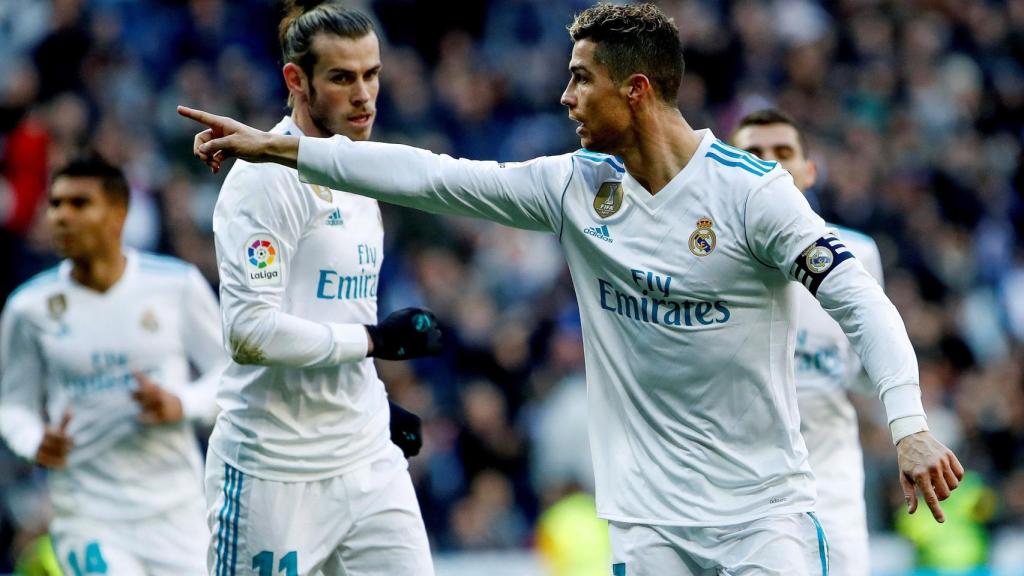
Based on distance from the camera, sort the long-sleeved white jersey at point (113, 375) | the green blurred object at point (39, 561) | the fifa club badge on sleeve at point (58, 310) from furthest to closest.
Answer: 1. the green blurred object at point (39, 561)
2. the fifa club badge on sleeve at point (58, 310)
3. the long-sleeved white jersey at point (113, 375)

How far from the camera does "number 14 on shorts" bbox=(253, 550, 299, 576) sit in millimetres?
5688

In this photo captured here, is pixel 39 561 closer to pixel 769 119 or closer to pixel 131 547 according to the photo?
pixel 131 547

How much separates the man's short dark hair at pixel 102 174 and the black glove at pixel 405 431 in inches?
79.9

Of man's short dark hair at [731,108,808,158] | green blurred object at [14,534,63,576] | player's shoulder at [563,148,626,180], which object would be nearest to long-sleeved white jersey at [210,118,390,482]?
player's shoulder at [563,148,626,180]

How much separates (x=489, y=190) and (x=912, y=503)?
5.66ft

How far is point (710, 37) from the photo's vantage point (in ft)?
54.2

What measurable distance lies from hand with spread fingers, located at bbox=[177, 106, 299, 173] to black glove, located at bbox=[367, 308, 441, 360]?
0.93 meters

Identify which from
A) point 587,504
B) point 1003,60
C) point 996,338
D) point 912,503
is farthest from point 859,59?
point 912,503

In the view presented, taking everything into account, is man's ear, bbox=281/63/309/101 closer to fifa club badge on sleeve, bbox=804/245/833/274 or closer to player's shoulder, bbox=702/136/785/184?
player's shoulder, bbox=702/136/785/184

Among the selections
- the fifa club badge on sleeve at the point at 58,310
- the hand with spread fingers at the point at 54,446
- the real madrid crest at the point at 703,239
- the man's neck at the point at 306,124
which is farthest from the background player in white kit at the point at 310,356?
the fifa club badge on sleeve at the point at 58,310

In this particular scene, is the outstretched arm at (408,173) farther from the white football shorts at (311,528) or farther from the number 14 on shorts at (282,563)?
the number 14 on shorts at (282,563)

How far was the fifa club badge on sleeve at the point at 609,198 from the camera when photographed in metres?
5.22

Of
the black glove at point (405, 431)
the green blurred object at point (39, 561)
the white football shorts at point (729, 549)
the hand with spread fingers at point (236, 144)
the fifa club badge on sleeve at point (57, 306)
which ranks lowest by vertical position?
the white football shorts at point (729, 549)

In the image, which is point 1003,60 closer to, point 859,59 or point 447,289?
point 859,59
